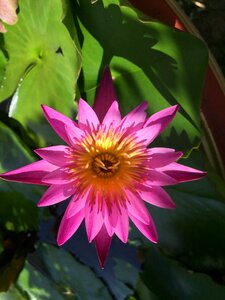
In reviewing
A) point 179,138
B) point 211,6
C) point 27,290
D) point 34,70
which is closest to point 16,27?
point 34,70

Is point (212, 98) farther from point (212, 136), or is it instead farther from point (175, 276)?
point (175, 276)

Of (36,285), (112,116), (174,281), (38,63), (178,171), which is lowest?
(174,281)

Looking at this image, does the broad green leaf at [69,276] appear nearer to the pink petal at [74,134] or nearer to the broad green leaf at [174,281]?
the broad green leaf at [174,281]

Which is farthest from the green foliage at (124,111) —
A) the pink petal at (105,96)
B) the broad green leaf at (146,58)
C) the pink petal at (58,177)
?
the pink petal at (58,177)

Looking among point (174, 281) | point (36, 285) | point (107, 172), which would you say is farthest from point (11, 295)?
point (107, 172)

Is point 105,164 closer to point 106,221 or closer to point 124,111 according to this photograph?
point 106,221

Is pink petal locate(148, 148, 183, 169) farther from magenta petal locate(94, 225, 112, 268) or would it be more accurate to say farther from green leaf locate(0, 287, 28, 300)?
green leaf locate(0, 287, 28, 300)
